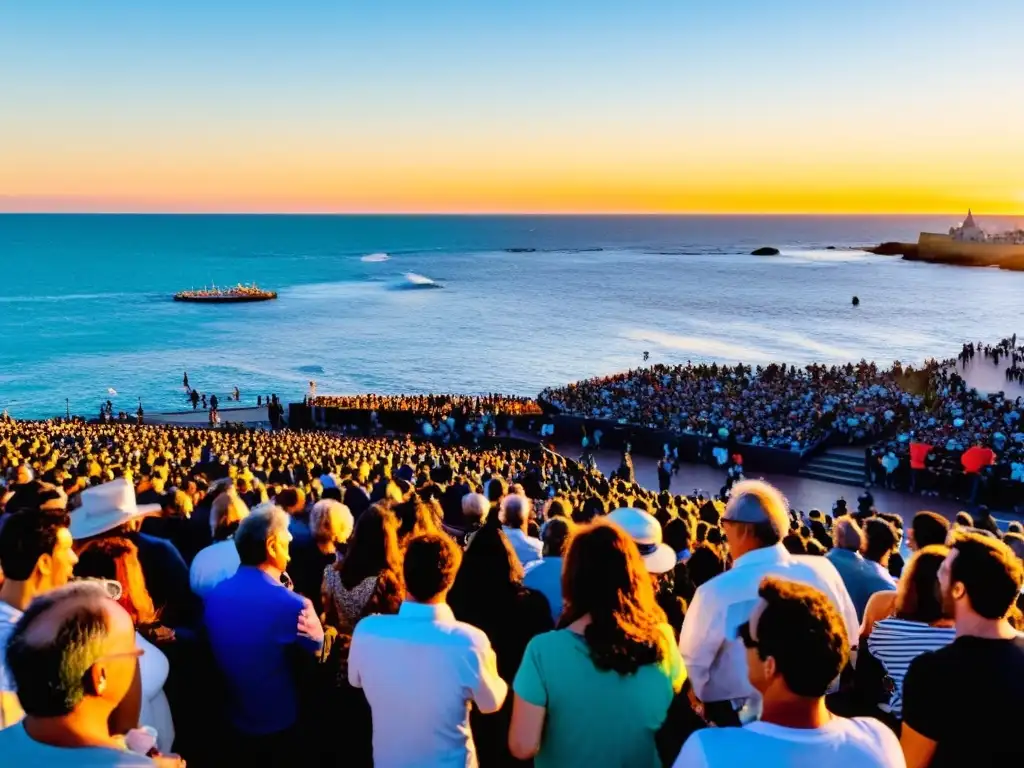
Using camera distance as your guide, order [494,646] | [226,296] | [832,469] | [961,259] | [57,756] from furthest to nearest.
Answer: [961,259], [226,296], [832,469], [494,646], [57,756]

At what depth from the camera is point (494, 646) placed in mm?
3943

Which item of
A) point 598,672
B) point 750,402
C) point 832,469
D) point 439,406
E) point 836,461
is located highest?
point 598,672

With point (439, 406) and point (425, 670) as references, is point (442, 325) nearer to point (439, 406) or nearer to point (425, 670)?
point (439, 406)

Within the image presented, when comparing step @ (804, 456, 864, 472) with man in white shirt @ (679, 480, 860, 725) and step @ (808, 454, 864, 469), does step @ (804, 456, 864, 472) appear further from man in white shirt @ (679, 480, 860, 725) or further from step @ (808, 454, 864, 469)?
man in white shirt @ (679, 480, 860, 725)

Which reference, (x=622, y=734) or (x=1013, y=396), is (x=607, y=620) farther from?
(x=1013, y=396)

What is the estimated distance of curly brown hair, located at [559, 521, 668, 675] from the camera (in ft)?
9.21

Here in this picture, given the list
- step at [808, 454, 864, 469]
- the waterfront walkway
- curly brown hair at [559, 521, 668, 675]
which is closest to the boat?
the waterfront walkway

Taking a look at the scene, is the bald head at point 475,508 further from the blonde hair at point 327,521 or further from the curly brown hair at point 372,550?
the curly brown hair at point 372,550

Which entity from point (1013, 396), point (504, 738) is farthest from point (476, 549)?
point (1013, 396)

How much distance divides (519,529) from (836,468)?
1822cm

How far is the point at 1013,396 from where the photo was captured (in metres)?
31.9

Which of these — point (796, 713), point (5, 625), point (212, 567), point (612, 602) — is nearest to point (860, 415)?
point (212, 567)

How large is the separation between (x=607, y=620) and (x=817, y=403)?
26.7 m

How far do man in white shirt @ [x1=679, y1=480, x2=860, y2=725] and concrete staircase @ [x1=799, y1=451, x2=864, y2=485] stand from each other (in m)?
18.8
